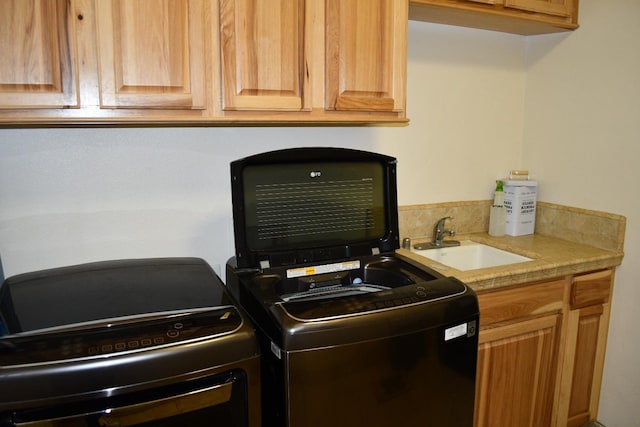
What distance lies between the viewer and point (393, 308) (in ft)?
4.17

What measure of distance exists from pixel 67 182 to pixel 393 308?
→ 111 centimetres

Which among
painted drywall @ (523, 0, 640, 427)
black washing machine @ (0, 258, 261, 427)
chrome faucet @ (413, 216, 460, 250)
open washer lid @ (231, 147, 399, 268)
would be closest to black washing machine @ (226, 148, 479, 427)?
open washer lid @ (231, 147, 399, 268)

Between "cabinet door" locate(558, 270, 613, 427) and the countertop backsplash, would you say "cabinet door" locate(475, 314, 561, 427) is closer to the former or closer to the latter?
"cabinet door" locate(558, 270, 613, 427)

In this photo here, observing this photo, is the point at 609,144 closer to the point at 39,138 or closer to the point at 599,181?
the point at 599,181

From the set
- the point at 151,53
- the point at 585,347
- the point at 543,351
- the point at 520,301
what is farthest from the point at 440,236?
the point at 151,53

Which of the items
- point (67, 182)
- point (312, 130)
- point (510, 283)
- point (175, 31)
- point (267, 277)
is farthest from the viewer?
point (312, 130)

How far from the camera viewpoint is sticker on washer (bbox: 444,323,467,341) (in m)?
1.34

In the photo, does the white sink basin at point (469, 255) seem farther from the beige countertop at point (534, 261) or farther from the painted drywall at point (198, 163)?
the painted drywall at point (198, 163)

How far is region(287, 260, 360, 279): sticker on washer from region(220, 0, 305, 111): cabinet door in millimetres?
498

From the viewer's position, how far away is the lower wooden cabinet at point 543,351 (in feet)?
5.90

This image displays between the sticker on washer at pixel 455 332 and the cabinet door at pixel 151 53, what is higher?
the cabinet door at pixel 151 53

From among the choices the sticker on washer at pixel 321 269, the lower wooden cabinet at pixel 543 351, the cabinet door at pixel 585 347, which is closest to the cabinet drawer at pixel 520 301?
the lower wooden cabinet at pixel 543 351

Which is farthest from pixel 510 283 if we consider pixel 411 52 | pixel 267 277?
pixel 411 52

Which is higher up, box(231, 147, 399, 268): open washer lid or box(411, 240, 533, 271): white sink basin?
box(231, 147, 399, 268): open washer lid
